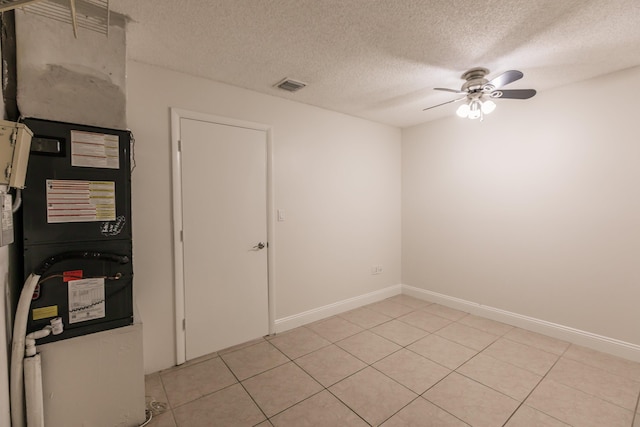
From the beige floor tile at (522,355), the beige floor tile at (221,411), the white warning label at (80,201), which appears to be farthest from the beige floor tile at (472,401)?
the white warning label at (80,201)

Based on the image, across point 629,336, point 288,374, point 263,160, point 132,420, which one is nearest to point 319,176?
point 263,160

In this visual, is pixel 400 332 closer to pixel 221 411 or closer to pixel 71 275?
pixel 221 411

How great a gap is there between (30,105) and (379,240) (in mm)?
3726

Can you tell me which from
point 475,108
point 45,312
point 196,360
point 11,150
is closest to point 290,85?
point 475,108

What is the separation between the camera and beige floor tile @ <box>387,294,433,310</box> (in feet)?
12.9

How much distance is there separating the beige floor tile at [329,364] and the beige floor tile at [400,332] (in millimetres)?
578

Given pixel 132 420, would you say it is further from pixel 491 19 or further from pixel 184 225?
pixel 491 19

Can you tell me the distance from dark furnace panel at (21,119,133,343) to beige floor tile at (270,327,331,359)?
1.48 metres

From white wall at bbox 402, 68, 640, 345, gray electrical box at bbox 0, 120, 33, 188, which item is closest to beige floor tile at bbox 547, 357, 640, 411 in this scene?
white wall at bbox 402, 68, 640, 345

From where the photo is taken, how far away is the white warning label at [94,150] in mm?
1603

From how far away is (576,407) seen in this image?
1956mm

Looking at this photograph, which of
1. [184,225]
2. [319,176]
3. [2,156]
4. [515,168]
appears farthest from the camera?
[319,176]

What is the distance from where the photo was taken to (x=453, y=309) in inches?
148

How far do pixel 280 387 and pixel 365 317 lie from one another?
160 cm
